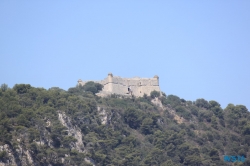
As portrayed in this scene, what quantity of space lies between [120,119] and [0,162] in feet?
95.4

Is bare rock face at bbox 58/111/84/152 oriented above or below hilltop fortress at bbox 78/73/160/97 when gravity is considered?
below

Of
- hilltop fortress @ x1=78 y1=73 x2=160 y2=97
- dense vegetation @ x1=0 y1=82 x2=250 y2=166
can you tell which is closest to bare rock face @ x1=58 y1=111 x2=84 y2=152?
dense vegetation @ x1=0 y1=82 x2=250 y2=166

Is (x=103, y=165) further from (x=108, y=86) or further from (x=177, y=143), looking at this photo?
(x=108, y=86)

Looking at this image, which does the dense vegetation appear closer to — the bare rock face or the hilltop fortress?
the bare rock face

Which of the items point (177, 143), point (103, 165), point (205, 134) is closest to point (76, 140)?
point (103, 165)

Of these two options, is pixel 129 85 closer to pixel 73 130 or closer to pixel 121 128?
pixel 121 128

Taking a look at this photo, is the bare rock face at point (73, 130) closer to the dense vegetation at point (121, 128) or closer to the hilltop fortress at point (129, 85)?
the dense vegetation at point (121, 128)

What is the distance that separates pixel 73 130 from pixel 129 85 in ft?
84.4

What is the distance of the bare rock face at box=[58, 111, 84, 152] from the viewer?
77000 millimetres

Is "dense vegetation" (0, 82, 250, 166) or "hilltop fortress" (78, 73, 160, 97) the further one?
"hilltop fortress" (78, 73, 160, 97)

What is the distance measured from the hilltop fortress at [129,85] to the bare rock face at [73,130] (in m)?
21.1

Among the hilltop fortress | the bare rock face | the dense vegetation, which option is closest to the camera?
the dense vegetation

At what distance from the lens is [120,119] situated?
302ft

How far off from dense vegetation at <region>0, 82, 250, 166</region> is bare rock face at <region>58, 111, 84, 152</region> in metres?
0.74
